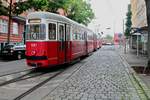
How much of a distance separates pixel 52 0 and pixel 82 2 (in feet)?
81.1

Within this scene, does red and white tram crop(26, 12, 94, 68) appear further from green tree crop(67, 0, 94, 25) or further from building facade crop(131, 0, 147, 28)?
building facade crop(131, 0, 147, 28)

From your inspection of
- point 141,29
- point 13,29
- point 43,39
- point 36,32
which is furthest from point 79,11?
point 43,39

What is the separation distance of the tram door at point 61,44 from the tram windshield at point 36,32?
5.28ft

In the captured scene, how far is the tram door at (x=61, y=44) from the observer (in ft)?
67.6

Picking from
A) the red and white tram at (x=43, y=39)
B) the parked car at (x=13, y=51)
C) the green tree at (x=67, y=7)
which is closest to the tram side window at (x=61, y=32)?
the red and white tram at (x=43, y=39)

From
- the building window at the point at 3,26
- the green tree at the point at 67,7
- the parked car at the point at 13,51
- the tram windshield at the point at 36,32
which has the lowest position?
the parked car at the point at 13,51

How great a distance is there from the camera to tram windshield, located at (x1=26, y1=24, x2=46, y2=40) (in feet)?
62.8

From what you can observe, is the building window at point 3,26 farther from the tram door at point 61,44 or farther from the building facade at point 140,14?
the building facade at point 140,14

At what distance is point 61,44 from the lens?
2092 cm

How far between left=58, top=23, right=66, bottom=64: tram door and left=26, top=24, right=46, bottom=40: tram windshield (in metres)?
1.61

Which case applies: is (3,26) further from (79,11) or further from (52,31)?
(52,31)

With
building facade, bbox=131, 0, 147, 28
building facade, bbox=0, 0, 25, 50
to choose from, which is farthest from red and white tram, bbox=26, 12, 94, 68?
building facade, bbox=131, 0, 147, 28

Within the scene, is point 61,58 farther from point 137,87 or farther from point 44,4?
point 44,4

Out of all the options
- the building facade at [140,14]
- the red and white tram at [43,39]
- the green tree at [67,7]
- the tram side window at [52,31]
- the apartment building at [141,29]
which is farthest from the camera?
the building facade at [140,14]
